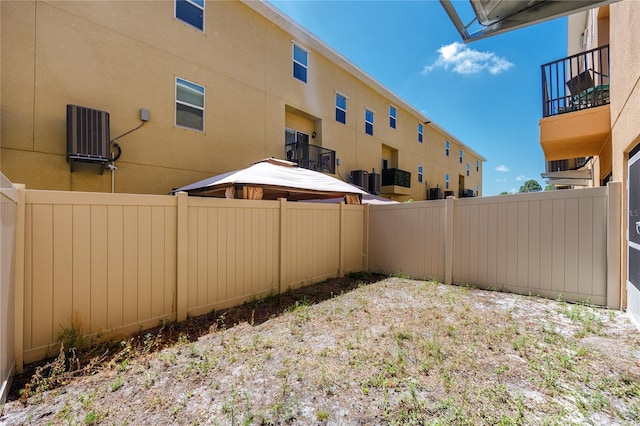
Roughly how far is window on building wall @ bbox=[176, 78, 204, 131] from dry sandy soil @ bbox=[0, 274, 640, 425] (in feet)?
19.2

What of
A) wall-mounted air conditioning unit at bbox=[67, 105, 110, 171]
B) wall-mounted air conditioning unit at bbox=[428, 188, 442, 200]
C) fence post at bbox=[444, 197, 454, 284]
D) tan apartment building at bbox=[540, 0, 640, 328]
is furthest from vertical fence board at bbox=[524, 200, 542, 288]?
wall-mounted air conditioning unit at bbox=[428, 188, 442, 200]

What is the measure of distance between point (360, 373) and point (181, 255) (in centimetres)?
279

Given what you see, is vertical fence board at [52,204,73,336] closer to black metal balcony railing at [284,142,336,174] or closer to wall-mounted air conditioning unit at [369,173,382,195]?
black metal balcony railing at [284,142,336,174]

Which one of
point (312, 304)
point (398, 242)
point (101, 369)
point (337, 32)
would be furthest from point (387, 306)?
point (337, 32)

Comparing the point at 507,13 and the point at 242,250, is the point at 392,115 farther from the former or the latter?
the point at 242,250

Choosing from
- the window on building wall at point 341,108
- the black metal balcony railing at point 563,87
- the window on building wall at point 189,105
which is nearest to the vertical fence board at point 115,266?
the window on building wall at point 189,105

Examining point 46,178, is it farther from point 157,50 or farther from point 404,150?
point 404,150

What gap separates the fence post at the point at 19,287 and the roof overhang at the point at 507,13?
15.3ft

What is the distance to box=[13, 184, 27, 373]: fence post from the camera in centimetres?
262

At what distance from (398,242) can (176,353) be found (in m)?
5.23

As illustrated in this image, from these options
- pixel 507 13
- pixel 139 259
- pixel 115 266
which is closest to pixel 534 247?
pixel 507 13

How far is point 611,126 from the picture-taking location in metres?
4.73

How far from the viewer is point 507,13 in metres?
2.79

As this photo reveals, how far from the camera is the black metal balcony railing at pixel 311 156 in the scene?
10180mm
